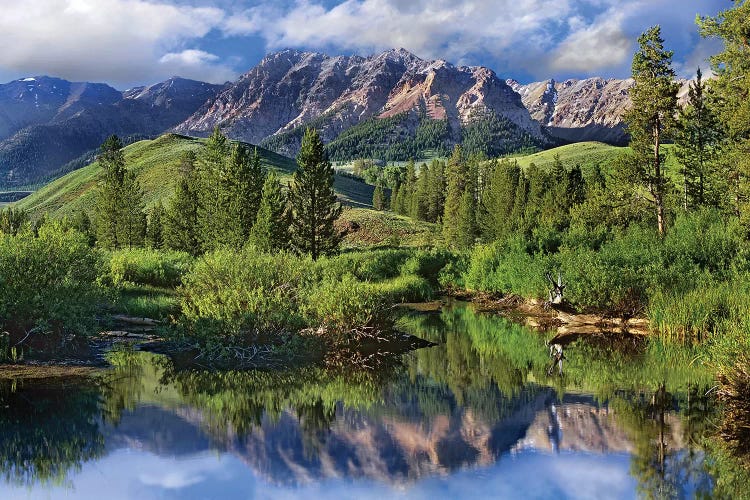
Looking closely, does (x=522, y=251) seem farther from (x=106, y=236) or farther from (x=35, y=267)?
(x=106, y=236)

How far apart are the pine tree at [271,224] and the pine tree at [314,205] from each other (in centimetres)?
288

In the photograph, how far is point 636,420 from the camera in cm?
1394

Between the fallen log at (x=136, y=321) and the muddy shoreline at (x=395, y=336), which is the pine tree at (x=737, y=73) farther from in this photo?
the fallen log at (x=136, y=321)

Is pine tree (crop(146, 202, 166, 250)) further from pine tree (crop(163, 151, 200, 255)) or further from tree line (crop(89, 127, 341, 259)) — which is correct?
pine tree (crop(163, 151, 200, 255))

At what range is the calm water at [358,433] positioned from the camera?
10.6 m

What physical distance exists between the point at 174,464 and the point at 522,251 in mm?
32012

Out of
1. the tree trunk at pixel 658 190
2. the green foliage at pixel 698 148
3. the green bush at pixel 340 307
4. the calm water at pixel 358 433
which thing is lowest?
the calm water at pixel 358 433

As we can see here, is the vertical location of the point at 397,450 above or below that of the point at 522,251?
below

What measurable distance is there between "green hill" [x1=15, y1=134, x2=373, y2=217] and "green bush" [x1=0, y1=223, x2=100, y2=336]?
99.6 meters

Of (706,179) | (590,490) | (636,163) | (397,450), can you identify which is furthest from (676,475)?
(706,179)

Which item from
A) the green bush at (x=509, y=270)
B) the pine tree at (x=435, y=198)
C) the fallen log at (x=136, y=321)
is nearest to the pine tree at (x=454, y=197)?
the pine tree at (x=435, y=198)

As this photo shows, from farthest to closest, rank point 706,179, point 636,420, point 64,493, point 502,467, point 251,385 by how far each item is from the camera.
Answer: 1. point 706,179
2. point 251,385
3. point 636,420
4. point 502,467
5. point 64,493

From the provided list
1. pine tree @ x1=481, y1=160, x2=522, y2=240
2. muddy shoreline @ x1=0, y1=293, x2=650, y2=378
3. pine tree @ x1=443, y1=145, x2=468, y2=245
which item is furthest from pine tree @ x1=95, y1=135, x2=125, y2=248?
pine tree @ x1=481, y1=160, x2=522, y2=240

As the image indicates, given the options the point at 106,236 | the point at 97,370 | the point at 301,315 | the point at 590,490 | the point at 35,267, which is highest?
the point at 106,236
